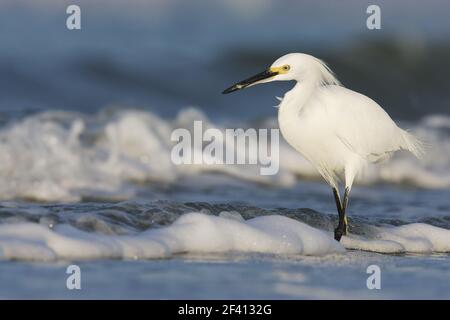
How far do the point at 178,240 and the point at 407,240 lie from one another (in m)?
2.04

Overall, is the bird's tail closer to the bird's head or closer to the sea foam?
the sea foam

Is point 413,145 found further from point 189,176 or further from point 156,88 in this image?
point 156,88

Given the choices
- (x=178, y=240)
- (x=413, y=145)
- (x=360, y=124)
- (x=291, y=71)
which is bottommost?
(x=178, y=240)

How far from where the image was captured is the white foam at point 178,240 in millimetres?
6309

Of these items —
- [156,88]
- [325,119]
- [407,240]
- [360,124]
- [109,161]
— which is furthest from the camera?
[156,88]

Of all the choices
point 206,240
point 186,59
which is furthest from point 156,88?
point 206,240

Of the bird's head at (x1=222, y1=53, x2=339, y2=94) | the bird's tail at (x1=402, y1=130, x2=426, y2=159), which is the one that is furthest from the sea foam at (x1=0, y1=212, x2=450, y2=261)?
the bird's head at (x1=222, y1=53, x2=339, y2=94)

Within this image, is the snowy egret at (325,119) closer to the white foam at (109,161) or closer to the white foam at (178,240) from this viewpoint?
the white foam at (178,240)

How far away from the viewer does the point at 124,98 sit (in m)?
15.6

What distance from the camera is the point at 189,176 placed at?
36.3 feet

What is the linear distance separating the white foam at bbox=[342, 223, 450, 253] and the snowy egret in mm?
194

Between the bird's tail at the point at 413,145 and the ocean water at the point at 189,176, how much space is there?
600 millimetres

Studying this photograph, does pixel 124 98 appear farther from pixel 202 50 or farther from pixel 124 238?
pixel 124 238
